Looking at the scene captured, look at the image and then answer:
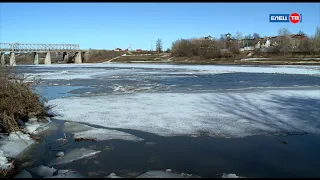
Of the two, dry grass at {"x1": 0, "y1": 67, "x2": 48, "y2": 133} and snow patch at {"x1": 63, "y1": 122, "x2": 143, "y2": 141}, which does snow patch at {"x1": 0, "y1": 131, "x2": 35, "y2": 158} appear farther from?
snow patch at {"x1": 63, "y1": 122, "x2": 143, "y2": 141}

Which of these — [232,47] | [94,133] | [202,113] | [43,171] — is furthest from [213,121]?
[232,47]

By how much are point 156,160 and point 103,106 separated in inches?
251

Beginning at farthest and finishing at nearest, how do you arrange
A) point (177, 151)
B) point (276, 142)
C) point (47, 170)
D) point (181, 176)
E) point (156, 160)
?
point (276, 142), point (177, 151), point (156, 160), point (47, 170), point (181, 176)

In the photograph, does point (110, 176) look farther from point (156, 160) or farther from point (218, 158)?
point (218, 158)

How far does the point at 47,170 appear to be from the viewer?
5812 millimetres

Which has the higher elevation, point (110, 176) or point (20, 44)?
point (20, 44)

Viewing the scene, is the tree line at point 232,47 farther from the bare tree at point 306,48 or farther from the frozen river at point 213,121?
the frozen river at point 213,121

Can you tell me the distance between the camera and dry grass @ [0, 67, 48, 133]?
27.3ft

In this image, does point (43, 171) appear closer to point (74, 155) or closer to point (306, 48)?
point (74, 155)

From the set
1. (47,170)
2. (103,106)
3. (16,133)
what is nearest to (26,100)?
(16,133)

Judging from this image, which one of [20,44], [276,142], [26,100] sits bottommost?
[276,142]

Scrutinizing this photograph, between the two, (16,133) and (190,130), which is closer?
(16,133)

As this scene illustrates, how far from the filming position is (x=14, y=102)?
9242 millimetres

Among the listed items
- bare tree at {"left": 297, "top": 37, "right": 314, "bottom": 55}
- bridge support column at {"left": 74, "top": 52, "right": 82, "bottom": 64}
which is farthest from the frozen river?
bridge support column at {"left": 74, "top": 52, "right": 82, "bottom": 64}
